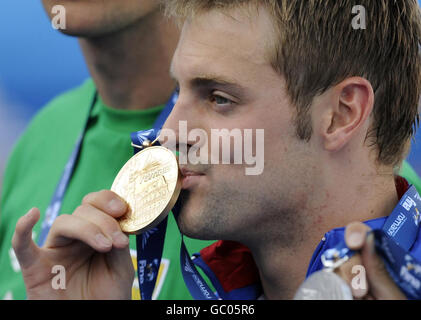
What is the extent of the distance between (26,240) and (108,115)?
969 millimetres

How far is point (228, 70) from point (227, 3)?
17cm

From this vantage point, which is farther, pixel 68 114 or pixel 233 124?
pixel 68 114

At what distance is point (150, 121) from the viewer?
2678 millimetres

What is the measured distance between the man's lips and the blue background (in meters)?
2.26

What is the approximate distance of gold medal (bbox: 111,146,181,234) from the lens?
1.77m

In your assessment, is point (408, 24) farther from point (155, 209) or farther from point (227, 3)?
point (155, 209)

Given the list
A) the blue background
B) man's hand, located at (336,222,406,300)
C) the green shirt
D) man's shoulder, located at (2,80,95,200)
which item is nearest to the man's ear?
man's hand, located at (336,222,406,300)

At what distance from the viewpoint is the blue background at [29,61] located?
12.9 ft

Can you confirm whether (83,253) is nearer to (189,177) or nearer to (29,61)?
(189,177)

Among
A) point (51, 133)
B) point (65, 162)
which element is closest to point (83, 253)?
point (65, 162)

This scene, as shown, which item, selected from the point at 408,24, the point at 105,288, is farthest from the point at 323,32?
the point at 105,288

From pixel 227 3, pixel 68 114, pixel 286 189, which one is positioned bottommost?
pixel 68 114

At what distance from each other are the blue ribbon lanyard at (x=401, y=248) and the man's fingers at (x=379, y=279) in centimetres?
1

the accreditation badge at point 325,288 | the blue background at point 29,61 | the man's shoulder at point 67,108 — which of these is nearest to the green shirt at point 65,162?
the man's shoulder at point 67,108
